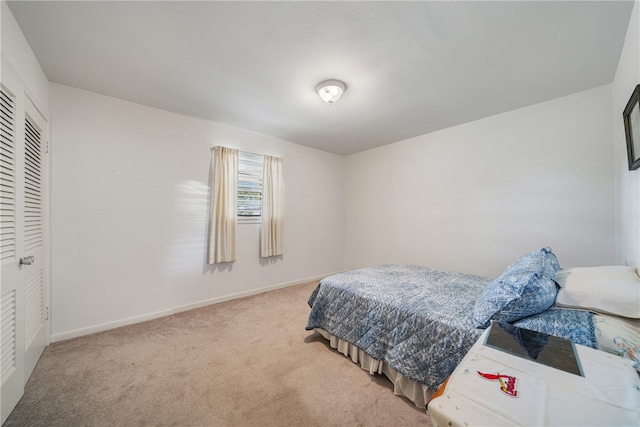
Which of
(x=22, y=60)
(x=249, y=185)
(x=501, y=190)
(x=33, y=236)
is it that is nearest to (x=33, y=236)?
(x=33, y=236)

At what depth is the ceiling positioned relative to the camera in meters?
1.53

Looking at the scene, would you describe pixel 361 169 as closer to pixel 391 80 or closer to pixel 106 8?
pixel 391 80

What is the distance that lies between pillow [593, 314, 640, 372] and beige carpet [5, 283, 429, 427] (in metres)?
1.01

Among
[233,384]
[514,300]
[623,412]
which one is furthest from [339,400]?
[623,412]

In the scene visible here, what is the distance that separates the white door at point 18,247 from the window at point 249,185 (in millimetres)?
1980

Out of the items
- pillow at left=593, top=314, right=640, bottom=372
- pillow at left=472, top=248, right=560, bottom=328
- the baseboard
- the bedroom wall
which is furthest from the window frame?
pillow at left=593, top=314, right=640, bottom=372

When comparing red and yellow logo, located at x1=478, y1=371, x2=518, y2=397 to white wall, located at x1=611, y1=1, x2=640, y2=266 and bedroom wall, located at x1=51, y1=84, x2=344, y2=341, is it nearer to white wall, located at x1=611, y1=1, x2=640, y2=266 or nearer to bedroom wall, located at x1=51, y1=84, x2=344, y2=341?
white wall, located at x1=611, y1=1, x2=640, y2=266

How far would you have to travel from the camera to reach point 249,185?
3701 mm

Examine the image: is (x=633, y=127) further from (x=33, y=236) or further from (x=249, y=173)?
(x=33, y=236)

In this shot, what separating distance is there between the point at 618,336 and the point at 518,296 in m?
0.37

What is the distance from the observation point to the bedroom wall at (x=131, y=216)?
2.39 meters

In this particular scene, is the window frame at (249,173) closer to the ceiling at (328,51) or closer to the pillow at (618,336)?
the ceiling at (328,51)

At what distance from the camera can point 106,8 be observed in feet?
4.96

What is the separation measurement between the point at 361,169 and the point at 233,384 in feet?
12.9
